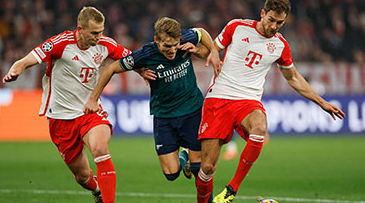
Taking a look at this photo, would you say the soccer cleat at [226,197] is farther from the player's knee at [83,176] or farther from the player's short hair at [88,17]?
the player's short hair at [88,17]

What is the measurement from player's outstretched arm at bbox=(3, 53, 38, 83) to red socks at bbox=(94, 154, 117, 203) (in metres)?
1.25

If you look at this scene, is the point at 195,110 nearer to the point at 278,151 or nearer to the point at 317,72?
the point at 278,151

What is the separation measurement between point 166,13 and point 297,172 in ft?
33.6

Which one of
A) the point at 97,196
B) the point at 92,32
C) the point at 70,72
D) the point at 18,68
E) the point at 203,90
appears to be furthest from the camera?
the point at 203,90

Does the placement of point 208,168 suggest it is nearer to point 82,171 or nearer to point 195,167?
point 195,167

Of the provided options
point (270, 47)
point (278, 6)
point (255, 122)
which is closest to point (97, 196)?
point (255, 122)

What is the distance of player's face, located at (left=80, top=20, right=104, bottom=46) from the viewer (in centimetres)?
693

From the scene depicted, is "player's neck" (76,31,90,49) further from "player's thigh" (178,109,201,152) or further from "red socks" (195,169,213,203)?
"red socks" (195,169,213,203)

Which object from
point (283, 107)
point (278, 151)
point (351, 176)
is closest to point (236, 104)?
point (351, 176)

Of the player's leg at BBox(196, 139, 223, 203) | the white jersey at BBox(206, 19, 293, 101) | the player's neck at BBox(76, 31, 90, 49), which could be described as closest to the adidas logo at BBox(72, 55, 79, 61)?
the player's neck at BBox(76, 31, 90, 49)

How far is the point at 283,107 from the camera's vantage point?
17156 millimetres

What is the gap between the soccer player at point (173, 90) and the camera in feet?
22.7

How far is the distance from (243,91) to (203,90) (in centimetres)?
968

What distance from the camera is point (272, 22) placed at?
23.4ft
